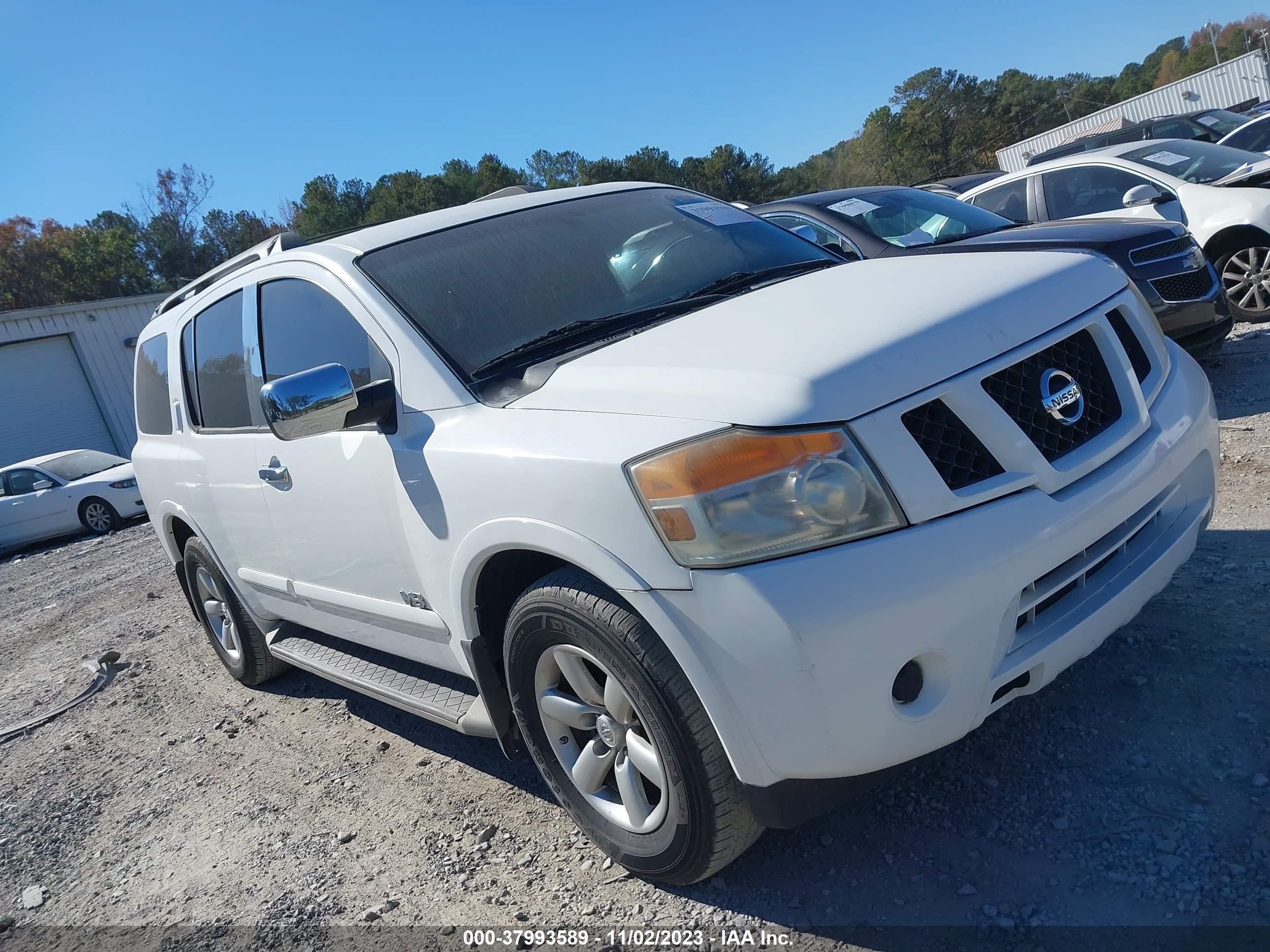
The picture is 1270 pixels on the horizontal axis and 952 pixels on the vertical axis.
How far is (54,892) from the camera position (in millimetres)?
3432

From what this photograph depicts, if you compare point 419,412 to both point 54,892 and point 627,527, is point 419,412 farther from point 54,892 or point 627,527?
point 54,892

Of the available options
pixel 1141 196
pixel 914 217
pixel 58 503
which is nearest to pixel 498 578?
pixel 914 217

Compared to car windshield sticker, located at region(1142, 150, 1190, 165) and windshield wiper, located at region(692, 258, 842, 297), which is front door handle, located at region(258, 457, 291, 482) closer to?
windshield wiper, located at region(692, 258, 842, 297)

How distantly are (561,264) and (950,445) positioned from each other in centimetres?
159

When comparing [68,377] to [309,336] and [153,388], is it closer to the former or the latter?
[153,388]

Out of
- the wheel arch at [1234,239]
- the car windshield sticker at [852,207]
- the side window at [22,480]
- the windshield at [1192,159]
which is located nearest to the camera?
the car windshield sticker at [852,207]

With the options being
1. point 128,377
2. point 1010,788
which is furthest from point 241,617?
point 128,377

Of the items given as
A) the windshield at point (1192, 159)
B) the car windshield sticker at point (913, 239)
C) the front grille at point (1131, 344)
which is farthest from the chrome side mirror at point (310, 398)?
the windshield at point (1192, 159)

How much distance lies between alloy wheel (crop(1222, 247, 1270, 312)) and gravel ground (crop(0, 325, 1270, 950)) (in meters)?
3.23

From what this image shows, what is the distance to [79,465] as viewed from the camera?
1502 cm

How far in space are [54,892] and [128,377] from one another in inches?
965

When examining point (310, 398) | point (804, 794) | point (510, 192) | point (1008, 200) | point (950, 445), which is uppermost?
point (510, 192)

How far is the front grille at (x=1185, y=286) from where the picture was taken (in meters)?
5.63

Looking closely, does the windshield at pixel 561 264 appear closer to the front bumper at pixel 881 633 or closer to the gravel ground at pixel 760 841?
the front bumper at pixel 881 633
